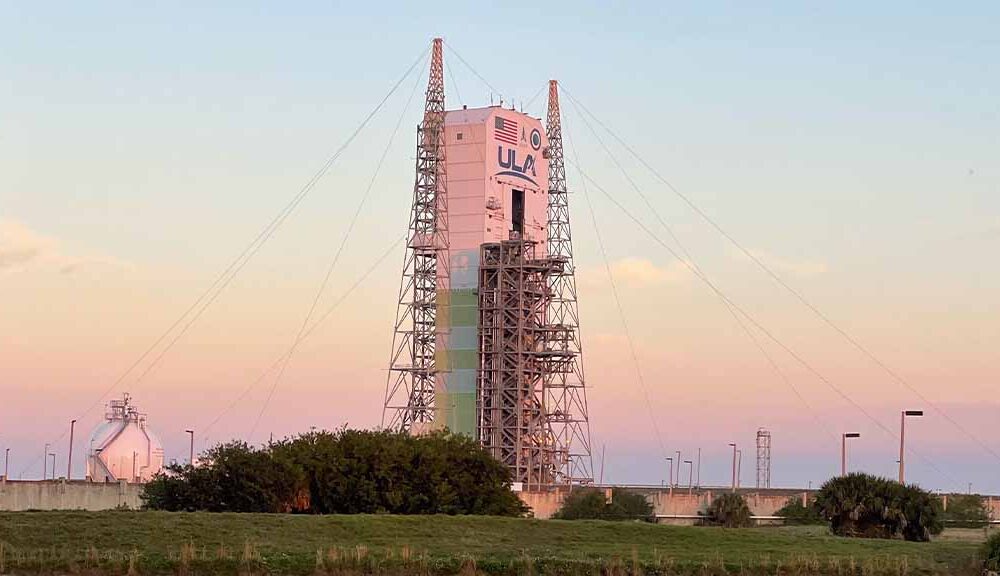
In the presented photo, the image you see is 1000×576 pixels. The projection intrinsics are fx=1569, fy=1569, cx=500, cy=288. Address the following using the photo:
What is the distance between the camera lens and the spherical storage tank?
104250mm

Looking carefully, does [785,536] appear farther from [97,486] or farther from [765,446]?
[765,446]

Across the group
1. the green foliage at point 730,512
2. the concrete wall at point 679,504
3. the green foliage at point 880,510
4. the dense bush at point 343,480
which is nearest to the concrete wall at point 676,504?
the concrete wall at point 679,504

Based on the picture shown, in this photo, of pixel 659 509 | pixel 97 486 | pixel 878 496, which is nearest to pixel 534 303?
pixel 659 509

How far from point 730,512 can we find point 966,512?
59.8 ft

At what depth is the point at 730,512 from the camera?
2692 inches

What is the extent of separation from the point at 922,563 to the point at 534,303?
59065 mm

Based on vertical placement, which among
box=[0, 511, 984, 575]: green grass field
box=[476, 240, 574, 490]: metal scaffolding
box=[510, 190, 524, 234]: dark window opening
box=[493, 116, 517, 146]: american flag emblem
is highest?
box=[493, 116, 517, 146]: american flag emblem

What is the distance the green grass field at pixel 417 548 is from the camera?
127ft

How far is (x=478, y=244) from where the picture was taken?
101m

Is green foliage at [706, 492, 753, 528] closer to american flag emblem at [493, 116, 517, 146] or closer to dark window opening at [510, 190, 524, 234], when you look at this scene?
dark window opening at [510, 190, 524, 234]

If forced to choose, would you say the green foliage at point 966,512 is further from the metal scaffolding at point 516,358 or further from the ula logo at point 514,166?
the ula logo at point 514,166

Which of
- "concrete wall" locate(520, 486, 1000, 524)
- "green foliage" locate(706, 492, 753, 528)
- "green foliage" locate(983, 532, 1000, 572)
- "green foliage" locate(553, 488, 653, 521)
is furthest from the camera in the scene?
"concrete wall" locate(520, 486, 1000, 524)

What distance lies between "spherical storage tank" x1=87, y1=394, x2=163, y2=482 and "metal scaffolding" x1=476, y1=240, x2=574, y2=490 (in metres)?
23.0

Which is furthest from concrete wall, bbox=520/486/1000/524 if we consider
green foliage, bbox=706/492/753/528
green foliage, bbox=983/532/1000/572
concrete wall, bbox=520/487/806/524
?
green foliage, bbox=983/532/1000/572
